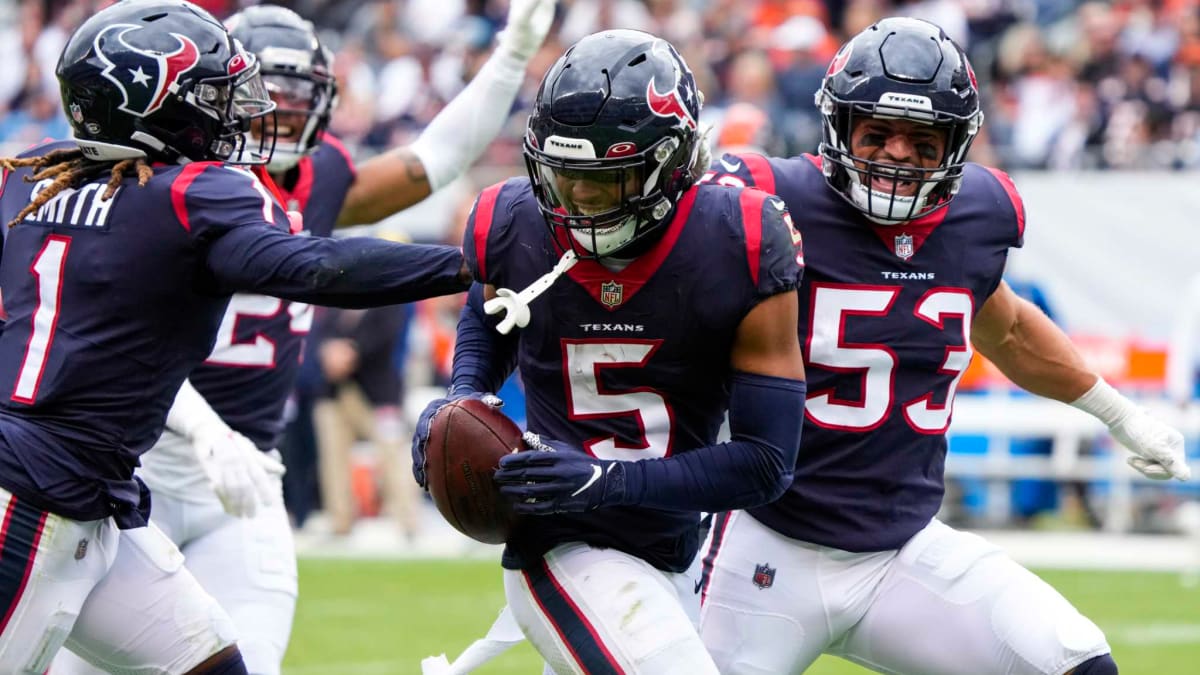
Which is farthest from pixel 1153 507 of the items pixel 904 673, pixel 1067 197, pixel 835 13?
pixel 904 673

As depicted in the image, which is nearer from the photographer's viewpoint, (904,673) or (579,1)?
(904,673)

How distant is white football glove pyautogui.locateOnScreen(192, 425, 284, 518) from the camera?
4109 mm

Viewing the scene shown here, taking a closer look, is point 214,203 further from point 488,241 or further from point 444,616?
point 444,616

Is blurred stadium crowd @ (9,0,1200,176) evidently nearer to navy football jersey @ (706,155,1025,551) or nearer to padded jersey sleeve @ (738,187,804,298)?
navy football jersey @ (706,155,1025,551)

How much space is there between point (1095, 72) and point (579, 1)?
4.05 meters

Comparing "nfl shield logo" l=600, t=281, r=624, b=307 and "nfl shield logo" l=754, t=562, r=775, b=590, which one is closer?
"nfl shield logo" l=600, t=281, r=624, b=307

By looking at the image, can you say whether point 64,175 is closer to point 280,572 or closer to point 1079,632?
point 280,572

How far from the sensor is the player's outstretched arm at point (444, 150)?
505 cm

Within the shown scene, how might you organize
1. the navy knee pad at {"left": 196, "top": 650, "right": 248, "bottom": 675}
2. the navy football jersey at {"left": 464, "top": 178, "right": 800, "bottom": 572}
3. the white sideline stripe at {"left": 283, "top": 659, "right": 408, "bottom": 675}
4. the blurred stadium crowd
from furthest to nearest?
the blurred stadium crowd < the white sideline stripe at {"left": 283, "top": 659, "right": 408, "bottom": 675} < the navy knee pad at {"left": 196, "top": 650, "right": 248, "bottom": 675} < the navy football jersey at {"left": 464, "top": 178, "right": 800, "bottom": 572}

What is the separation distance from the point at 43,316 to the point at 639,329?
1228 millimetres

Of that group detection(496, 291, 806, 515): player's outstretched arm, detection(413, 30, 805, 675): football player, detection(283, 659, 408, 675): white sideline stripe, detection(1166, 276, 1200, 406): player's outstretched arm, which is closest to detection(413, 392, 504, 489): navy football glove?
detection(413, 30, 805, 675): football player

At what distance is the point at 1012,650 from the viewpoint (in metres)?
Answer: 3.74

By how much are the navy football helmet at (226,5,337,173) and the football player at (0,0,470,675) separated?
113 cm

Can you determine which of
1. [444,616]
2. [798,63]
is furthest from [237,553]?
[798,63]
